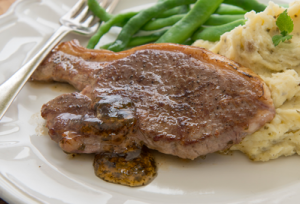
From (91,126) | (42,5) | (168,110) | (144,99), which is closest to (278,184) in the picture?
(168,110)

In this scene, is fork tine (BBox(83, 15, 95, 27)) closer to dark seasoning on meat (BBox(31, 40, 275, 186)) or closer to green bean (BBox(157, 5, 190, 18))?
green bean (BBox(157, 5, 190, 18))

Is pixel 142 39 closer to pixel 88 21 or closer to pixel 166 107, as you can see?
pixel 88 21

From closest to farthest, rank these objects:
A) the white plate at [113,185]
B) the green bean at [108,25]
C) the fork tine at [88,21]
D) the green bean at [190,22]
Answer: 1. the white plate at [113,185]
2. the green bean at [190,22]
3. the green bean at [108,25]
4. the fork tine at [88,21]

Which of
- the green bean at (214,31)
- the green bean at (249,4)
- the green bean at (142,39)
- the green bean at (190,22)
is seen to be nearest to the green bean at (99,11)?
the green bean at (142,39)

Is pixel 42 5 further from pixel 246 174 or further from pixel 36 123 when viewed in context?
pixel 246 174

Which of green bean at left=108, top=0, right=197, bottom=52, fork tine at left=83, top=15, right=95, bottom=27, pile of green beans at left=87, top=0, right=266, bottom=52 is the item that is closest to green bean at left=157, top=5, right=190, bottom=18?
pile of green beans at left=87, top=0, right=266, bottom=52

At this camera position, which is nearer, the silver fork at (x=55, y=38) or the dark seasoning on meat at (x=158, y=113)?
the dark seasoning on meat at (x=158, y=113)

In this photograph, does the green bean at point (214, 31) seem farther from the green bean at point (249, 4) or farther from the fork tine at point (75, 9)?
the fork tine at point (75, 9)
